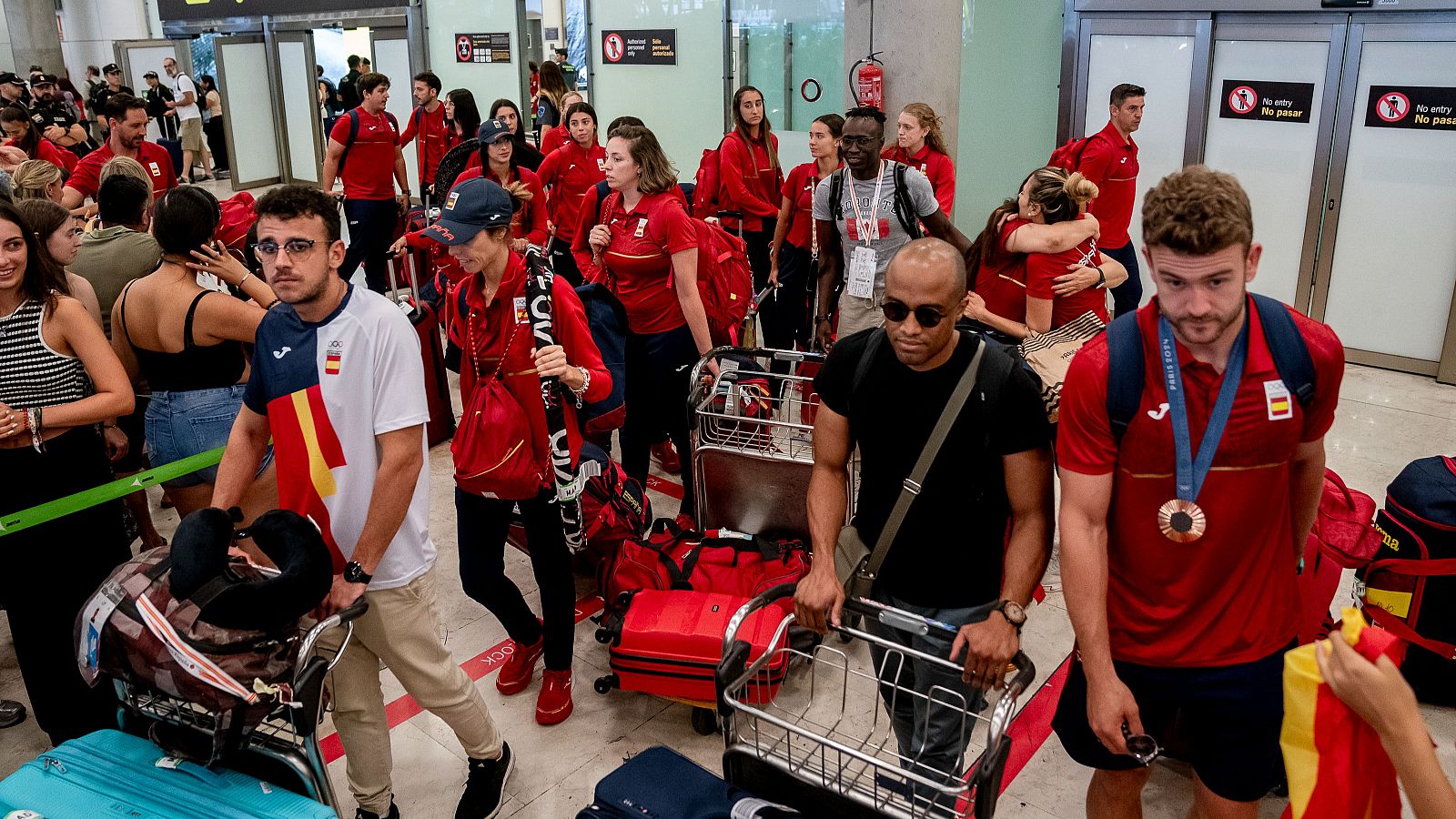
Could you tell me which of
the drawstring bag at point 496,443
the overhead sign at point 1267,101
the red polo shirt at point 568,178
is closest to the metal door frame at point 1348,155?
the overhead sign at point 1267,101

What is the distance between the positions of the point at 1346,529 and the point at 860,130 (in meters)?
2.81

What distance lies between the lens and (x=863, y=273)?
5.38 metres

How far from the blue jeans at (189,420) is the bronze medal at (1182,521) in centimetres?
305

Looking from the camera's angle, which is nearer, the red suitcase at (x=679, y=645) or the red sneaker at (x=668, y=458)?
the red suitcase at (x=679, y=645)

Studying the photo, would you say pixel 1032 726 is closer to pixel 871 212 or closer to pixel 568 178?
pixel 871 212

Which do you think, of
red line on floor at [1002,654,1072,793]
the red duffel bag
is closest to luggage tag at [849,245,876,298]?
the red duffel bag

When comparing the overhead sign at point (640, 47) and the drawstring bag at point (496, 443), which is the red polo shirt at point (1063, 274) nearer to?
the drawstring bag at point (496, 443)

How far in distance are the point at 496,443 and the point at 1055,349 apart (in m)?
2.07

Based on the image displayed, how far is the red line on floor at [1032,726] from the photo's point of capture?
3.73m

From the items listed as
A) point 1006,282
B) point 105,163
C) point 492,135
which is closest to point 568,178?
point 492,135

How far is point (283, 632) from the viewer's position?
254 centimetres

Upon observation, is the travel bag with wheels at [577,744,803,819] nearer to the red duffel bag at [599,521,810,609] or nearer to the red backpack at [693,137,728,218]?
the red duffel bag at [599,521,810,609]

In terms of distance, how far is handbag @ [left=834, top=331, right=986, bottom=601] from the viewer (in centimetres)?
259

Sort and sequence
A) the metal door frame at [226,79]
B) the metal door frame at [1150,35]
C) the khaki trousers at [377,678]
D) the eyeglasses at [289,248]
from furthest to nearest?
the metal door frame at [226,79]
the metal door frame at [1150,35]
the khaki trousers at [377,678]
the eyeglasses at [289,248]
